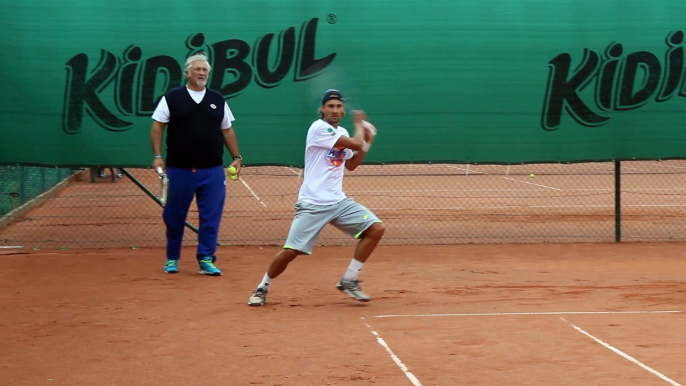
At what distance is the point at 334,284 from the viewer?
791 centimetres

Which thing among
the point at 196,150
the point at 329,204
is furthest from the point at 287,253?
the point at 196,150

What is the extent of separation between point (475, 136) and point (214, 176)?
3205 millimetres

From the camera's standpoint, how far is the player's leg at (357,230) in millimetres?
6660

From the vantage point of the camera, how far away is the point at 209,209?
27.0 feet

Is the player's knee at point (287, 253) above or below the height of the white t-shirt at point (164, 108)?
below

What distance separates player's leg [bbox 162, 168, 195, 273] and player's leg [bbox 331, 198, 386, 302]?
1.96 meters

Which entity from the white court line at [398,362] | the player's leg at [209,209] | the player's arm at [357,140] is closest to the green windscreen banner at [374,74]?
the player's leg at [209,209]

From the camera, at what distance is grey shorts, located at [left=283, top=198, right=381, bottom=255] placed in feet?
21.8

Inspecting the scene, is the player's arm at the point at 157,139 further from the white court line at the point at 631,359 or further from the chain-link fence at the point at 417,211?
the white court line at the point at 631,359

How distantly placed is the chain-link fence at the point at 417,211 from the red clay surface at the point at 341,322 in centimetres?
151

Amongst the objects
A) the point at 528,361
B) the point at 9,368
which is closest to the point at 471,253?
the point at 528,361

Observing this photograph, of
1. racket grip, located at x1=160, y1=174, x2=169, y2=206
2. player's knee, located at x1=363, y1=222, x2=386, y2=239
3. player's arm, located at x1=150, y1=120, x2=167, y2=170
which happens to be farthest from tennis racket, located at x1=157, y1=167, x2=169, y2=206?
player's knee, located at x1=363, y1=222, x2=386, y2=239

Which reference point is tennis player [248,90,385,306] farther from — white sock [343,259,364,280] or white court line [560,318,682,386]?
white court line [560,318,682,386]

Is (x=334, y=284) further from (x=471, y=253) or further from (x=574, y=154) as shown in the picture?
(x=574, y=154)
